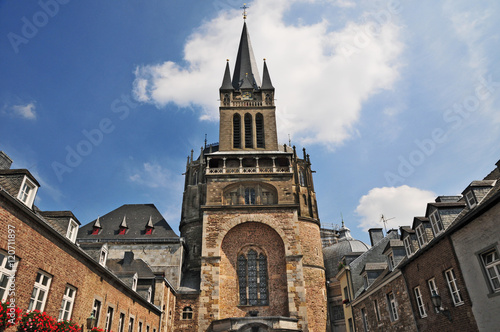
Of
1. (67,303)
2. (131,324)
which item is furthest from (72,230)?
(131,324)

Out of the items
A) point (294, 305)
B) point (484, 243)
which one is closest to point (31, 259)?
point (484, 243)

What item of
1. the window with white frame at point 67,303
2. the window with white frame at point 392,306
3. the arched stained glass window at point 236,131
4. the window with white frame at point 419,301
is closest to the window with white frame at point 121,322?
the window with white frame at point 67,303

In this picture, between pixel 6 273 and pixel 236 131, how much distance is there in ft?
85.6

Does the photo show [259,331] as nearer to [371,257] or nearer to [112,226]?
[371,257]

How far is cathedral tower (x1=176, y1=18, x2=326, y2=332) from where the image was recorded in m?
23.6

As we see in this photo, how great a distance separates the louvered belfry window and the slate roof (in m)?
7.12

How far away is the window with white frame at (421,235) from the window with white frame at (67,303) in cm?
1314

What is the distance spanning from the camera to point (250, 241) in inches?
1030

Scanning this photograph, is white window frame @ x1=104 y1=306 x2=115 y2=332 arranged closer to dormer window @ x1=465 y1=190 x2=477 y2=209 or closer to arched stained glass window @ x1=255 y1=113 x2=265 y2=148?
dormer window @ x1=465 y1=190 x2=477 y2=209

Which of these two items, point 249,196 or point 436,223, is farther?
point 249,196

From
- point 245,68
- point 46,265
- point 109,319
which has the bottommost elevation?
point 109,319

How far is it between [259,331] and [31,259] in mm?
16273

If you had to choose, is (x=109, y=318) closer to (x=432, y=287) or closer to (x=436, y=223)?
(x=432, y=287)

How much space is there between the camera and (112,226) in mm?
31062
